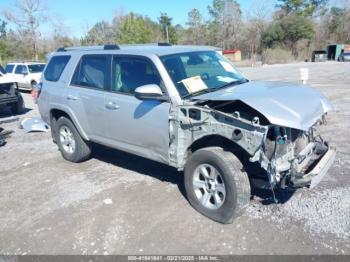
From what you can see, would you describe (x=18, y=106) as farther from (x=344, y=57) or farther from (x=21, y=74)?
(x=344, y=57)

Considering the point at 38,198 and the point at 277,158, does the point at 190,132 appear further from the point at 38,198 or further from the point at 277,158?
the point at 38,198

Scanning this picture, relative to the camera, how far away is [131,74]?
14.8 ft

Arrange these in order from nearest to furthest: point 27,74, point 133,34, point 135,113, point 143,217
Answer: point 143,217, point 135,113, point 27,74, point 133,34

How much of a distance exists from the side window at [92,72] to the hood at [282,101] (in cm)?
168

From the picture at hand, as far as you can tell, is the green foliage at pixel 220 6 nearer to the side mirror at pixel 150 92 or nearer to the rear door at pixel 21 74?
the rear door at pixel 21 74

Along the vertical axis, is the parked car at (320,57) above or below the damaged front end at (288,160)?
below

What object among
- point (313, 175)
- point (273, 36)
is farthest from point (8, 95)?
point (273, 36)

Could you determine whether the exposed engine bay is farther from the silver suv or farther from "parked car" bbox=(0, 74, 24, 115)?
"parked car" bbox=(0, 74, 24, 115)

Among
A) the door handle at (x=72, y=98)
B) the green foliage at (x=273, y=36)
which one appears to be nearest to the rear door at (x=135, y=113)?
the door handle at (x=72, y=98)

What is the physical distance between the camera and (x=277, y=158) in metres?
3.47

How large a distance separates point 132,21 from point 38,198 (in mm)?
59126

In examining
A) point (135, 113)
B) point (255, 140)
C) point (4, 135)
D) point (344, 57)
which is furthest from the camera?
point (344, 57)

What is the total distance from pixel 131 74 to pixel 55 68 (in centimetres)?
216

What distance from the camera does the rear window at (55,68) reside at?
5.74m
